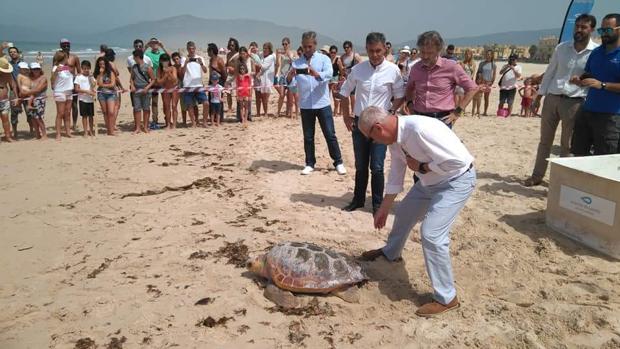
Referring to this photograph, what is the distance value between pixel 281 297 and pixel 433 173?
1476mm

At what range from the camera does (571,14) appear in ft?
29.5

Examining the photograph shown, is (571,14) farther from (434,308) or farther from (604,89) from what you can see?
(434,308)

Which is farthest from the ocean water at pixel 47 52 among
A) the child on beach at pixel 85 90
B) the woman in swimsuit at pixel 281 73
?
the woman in swimsuit at pixel 281 73

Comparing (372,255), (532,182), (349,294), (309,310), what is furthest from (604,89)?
(309,310)

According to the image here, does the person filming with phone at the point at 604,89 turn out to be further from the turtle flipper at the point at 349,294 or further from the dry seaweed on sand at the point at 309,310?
the dry seaweed on sand at the point at 309,310

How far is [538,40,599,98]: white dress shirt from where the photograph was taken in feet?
15.8

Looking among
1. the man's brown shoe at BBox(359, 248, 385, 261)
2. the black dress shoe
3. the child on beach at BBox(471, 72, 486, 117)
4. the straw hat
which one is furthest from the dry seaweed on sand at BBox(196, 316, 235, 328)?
the child on beach at BBox(471, 72, 486, 117)

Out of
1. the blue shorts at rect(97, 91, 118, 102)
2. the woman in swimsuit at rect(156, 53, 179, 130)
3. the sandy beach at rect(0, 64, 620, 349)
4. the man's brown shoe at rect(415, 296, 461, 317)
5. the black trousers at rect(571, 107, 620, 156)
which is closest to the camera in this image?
the sandy beach at rect(0, 64, 620, 349)

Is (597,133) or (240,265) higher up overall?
(597,133)

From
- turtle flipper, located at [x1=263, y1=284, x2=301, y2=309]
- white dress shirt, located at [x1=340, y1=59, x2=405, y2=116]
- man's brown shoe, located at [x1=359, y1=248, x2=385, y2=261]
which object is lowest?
turtle flipper, located at [x1=263, y1=284, x2=301, y2=309]

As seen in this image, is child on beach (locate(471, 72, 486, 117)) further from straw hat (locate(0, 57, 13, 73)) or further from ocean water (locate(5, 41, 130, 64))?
ocean water (locate(5, 41, 130, 64))

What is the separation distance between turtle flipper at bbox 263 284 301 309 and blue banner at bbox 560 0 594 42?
891cm

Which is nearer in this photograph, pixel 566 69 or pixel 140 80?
pixel 566 69

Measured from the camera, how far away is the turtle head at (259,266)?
3275 mm
